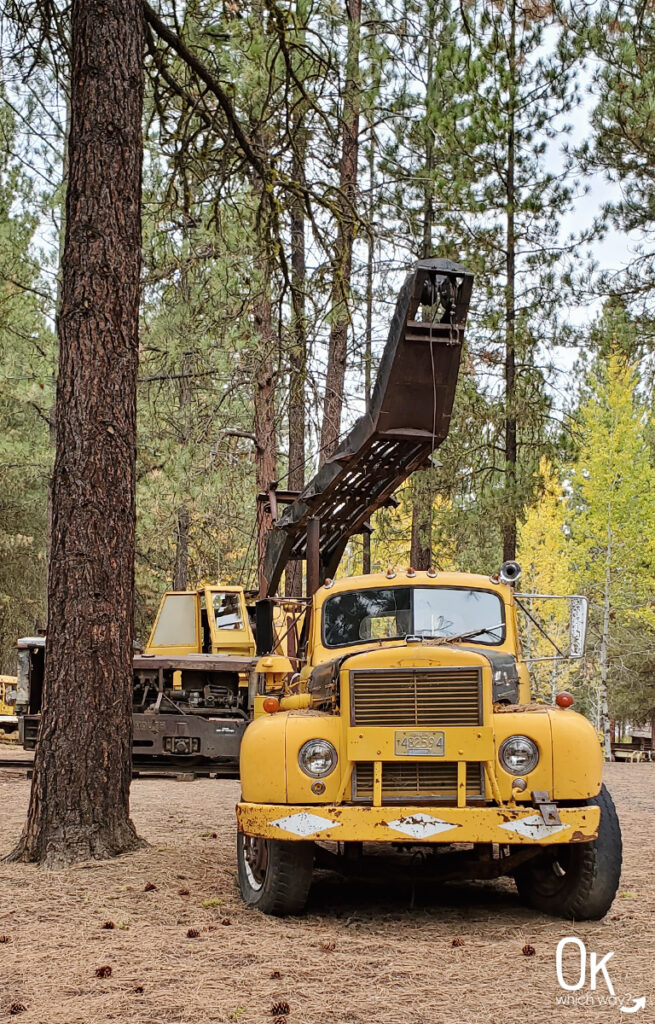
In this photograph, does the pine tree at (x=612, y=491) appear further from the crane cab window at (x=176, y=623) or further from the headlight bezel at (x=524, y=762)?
the headlight bezel at (x=524, y=762)

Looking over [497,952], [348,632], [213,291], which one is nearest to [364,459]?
[348,632]

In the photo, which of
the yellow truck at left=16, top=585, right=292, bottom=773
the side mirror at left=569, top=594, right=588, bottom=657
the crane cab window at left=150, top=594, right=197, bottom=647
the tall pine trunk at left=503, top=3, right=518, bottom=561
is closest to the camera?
the side mirror at left=569, top=594, right=588, bottom=657

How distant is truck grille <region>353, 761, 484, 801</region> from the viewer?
5.57 m

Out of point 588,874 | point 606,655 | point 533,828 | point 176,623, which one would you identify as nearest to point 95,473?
point 533,828

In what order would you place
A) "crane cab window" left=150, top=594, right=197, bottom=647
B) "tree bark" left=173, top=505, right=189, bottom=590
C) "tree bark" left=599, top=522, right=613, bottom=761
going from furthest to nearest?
1. "tree bark" left=173, top=505, right=189, bottom=590
2. "tree bark" left=599, top=522, right=613, bottom=761
3. "crane cab window" left=150, top=594, right=197, bottom=647

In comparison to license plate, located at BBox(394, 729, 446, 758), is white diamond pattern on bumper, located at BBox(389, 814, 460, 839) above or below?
below

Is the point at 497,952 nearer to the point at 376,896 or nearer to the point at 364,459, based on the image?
the point at 376,896

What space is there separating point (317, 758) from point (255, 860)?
822mm

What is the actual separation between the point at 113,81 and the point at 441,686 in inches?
188

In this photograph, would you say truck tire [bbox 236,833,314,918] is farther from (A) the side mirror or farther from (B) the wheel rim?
(A) the side mirror

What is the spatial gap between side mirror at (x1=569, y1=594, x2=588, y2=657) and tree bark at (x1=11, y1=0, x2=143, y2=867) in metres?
2.95

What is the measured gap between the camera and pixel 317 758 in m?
5.68

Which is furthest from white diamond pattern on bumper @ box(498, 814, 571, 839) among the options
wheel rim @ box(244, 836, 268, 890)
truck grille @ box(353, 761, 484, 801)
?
wheel rim @ box(244, 836, 268, 890)

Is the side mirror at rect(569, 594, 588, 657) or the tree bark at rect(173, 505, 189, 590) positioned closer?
the side mirror at rect(569, 594, 588, 657)
